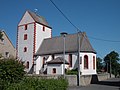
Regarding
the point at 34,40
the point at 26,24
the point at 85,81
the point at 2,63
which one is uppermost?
the point at 26,24

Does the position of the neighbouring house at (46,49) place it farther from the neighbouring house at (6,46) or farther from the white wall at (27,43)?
the neighbouring house at (6,46)

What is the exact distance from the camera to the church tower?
5162 cm

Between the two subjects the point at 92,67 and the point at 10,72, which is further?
the point at 92,67

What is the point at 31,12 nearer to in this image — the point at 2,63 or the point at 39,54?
the point at 39,54

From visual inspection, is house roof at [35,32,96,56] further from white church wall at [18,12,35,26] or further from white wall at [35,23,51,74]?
white church wall at [18,12,35,26]

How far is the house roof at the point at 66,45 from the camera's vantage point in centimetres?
4619

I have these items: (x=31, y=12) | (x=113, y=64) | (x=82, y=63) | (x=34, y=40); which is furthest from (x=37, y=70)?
(x=113, y=64)

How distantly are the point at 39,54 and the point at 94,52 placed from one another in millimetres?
12594

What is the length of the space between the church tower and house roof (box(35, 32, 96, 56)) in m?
1.72

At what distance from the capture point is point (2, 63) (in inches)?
512

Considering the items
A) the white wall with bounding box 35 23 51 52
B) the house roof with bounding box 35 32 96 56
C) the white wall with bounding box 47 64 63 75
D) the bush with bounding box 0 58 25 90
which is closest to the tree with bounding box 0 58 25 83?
the bush with bounding box 0 58 25 90

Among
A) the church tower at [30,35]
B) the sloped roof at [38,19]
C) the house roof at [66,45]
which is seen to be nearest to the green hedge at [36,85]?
the house roof at [66,45]

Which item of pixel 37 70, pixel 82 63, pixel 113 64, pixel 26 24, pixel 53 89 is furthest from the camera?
pixel 113 64

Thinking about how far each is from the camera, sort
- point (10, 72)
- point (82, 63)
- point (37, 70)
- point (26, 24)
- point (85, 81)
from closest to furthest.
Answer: point (10, 72) → point (85, 81) → point (82, 63) → point (37, 70) → point (26, 24)
